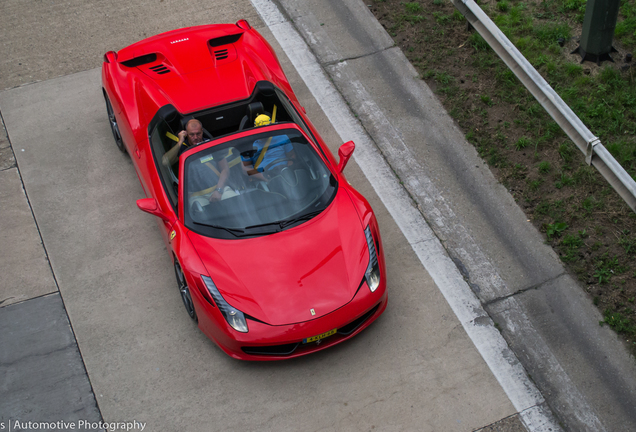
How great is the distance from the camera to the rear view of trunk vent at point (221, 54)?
695cm

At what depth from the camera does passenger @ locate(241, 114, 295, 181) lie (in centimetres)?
568

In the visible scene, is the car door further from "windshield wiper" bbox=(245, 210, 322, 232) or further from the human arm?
"windshield wiper" bbox=(245, 210, 322, 232)

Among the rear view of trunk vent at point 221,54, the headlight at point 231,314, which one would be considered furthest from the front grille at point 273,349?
the rear view of trunk vent at point 221,54

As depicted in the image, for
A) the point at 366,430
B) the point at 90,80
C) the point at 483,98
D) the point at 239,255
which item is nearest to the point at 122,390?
the point at 239,255

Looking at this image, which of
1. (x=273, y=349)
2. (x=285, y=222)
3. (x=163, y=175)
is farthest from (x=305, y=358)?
(x=163, y=175)

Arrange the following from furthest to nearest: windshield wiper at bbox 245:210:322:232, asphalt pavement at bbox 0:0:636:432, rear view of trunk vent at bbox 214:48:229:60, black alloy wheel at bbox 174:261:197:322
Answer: rear view of trunk vent at bbox 214:48:229:60 → black alloy wheel at bbox 174:261:197:322 → windshield wiper at bbox 245:210:322:232 → asphalt pavement at bbox 0:0:636:432

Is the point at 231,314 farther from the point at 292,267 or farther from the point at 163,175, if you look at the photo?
the point at 163,175

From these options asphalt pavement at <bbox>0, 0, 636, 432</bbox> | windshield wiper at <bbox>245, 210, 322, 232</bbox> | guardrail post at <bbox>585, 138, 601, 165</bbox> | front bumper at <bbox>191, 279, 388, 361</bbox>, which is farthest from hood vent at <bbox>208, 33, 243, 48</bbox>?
guardrail post at <bbox>585, 138, 601, 165</bbox>

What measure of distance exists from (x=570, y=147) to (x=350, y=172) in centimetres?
246

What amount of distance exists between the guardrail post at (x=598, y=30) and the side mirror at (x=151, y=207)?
5481 millimetres

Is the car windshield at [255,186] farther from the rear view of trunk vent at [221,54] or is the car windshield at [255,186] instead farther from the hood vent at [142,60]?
the hood vent at [142,60]

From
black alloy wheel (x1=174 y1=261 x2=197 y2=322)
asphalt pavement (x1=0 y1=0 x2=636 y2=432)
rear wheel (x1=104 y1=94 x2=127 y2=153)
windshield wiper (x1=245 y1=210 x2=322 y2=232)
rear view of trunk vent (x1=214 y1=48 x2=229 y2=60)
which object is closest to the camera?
asphalt pavement (x1=0 y1=0 x2=636 y2=432)

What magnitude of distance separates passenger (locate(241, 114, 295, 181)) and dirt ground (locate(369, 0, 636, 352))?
2622 millimetres

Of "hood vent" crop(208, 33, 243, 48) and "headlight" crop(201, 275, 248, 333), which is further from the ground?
"hood vent" crop(208, 33, 243, 48)
